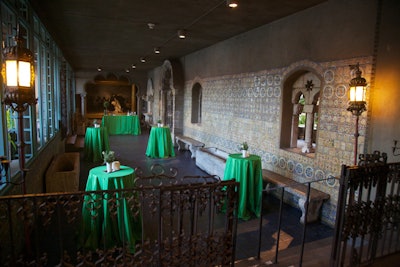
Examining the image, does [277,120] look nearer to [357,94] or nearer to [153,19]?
[357,94]

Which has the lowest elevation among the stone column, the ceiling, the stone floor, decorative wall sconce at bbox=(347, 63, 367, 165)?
the stone floor

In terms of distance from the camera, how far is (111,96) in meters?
18.8

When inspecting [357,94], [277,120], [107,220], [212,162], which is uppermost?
[357,94]

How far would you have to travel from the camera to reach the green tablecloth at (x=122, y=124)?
46.4 feet

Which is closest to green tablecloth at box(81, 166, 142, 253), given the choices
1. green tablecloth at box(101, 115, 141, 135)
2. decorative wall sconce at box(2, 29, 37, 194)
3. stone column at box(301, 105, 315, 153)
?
decorative wall sconce at box(2, 29, 37, 194)

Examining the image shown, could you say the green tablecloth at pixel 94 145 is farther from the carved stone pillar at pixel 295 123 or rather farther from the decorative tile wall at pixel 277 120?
the carved stone pillar at pixel 295 123

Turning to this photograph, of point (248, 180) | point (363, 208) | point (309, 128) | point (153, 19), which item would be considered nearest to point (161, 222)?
point (363, 208)

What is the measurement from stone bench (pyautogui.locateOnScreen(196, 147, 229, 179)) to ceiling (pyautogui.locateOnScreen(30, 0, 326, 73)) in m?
3.03

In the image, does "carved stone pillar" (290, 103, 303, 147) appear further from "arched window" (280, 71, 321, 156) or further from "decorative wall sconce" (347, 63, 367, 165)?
"decorative wall sconce" (347, 63, 367, 165)

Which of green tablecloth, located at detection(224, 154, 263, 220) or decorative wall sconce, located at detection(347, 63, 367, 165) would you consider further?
green tablecloth, located at detection(224, 154, 263, 220)

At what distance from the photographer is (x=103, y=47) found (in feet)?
30.1

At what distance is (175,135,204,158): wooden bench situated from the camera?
8.75 m

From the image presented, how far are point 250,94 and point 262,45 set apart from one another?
1118 millimetres

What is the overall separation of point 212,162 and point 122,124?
28.8 ft
